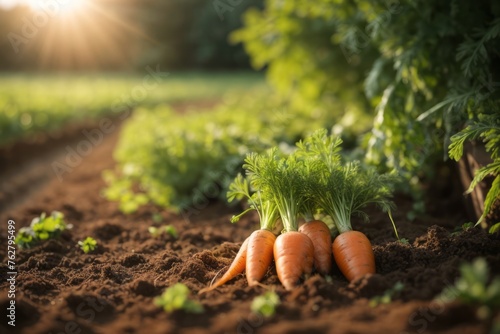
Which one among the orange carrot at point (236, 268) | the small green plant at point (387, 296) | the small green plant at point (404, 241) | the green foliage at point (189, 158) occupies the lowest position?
the small green plant at point (387, 296)

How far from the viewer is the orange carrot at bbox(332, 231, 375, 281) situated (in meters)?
3.06

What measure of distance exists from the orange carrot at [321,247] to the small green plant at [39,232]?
238 centimetres

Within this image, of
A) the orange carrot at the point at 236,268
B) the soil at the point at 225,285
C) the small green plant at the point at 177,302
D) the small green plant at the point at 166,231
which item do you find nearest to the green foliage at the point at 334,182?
the soil at the point at 225,285

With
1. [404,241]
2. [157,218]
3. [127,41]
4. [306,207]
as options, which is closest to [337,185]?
[306,207]

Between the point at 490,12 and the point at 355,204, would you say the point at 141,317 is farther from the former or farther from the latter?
the point at 490,12

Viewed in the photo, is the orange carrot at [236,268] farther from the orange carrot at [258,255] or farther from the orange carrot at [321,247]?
the orange carrot at [321,247]

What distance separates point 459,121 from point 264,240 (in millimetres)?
2100

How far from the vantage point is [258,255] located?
3225mm

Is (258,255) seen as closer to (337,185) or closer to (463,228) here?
(337,185)

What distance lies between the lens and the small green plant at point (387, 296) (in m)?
2.61

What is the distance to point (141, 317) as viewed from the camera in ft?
8.89

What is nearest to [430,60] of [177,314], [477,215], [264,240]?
[477,215]

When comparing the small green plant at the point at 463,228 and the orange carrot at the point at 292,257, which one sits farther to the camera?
the small green plant at the point at 463,228

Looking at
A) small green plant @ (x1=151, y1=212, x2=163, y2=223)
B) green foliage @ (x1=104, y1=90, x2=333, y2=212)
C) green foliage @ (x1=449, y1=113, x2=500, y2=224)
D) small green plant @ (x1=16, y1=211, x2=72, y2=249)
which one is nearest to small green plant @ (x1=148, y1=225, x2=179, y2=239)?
small green plant @ (x1=151, y1=212, x2=163, y2=223)
